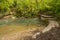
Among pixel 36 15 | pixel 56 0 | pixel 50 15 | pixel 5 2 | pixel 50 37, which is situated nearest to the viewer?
pixel 50 37

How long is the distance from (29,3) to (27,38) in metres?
7.91

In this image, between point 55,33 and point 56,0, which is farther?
point 56,0

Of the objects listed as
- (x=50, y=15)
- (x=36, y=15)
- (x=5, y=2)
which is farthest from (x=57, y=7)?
(x=5, y=2)

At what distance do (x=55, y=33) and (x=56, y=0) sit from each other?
486 centimetres

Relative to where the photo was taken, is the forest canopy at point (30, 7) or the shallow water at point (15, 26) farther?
the forest canopy at point (30, 7)

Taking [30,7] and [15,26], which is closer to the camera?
[15,26]

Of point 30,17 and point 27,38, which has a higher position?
point 27,38

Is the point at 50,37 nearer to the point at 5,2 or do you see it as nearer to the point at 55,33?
the point at 55,33

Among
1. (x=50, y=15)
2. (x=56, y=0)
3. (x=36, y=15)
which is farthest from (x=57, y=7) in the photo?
(x=36, y=15)

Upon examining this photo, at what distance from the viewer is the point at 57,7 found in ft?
45.1

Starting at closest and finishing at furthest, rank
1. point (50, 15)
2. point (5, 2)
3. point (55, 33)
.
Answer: point (55, 33)
point (50, 15)
point (5, 2)

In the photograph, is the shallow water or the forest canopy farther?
the forest canopy

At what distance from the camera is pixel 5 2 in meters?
18.6

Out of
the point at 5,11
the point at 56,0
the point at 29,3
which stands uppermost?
the point at 56,0
